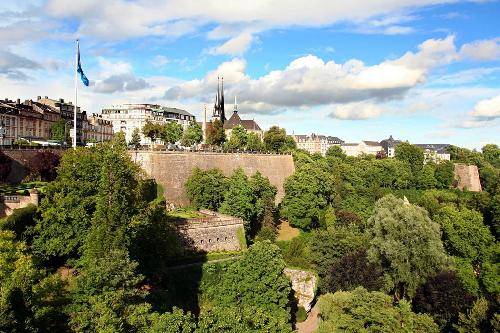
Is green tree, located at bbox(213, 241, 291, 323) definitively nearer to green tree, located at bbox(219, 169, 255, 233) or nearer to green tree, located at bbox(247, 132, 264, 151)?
green tree, located at bbox(219, 169, 255, 233)

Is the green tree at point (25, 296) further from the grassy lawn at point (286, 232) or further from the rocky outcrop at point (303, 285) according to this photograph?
the grassy lawn at point (286, 232)

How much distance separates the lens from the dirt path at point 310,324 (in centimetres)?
3195

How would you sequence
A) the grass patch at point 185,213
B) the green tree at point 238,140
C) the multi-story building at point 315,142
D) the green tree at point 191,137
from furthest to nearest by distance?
the multi-story building at point 315,142
the green tree at point 238,140
the green tree at point 191,137
the grass patch at point 185,213

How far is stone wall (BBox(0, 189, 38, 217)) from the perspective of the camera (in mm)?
28456

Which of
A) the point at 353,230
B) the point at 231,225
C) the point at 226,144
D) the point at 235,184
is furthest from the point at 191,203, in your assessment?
the point at 226,144

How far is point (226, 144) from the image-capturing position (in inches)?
3039

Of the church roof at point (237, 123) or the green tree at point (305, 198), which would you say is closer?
the green tree at point (305, 198)

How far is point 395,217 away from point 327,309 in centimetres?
1423

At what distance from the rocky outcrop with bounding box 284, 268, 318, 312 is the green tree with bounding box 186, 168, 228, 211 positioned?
Result: 1184 cm

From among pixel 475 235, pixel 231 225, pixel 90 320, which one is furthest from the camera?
pixel 475 235

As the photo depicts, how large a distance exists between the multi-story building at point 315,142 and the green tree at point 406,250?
125533 mm

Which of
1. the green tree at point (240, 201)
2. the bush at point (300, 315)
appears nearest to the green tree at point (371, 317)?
the bush at point (300, 315)

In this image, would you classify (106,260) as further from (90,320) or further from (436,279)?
(436,279)

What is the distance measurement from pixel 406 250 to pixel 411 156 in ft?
172
